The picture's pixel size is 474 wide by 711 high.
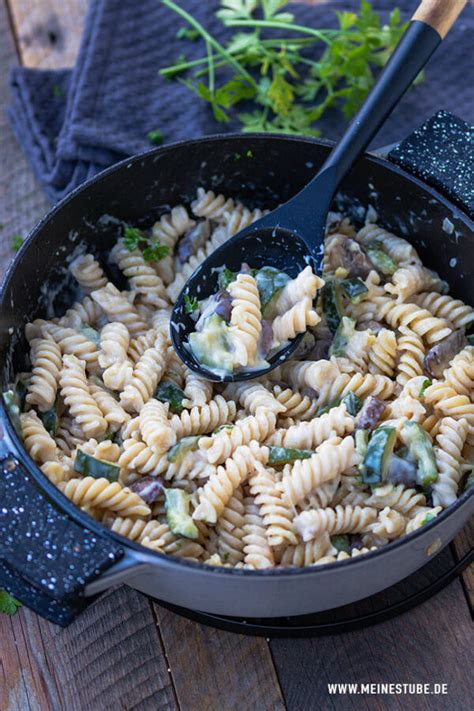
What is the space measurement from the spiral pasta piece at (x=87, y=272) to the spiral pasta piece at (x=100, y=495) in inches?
35.7

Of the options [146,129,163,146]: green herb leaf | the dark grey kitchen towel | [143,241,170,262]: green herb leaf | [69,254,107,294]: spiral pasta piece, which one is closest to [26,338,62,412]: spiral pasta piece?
[69,254,107,294]: spiral pasta piece

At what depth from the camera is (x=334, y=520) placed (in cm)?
253

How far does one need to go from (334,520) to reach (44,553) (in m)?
0.85

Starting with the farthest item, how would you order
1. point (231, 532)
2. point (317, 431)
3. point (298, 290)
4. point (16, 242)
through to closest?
1. point (16, 242)
2. point (298, 290)
3. point (317, 431)
4. point (231, 532)

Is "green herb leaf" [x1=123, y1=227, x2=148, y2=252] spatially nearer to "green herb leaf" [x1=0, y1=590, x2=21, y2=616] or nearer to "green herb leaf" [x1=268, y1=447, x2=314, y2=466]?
"green herb leaf" [x1=268, y1=447, x2=314, y2=466]

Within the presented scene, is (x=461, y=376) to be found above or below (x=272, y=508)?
above

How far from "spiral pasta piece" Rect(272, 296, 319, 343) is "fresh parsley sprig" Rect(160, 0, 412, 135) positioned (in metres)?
1.29

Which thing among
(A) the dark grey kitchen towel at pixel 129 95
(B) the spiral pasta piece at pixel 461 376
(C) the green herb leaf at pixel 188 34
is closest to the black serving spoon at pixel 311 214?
(B) the spiral pasta piece at pixel 461 376

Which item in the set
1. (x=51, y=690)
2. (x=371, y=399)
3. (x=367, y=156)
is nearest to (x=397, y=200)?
(x=367, y=156)

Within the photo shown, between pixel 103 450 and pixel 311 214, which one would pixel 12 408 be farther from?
pixel 311 214

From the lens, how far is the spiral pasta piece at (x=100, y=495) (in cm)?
248

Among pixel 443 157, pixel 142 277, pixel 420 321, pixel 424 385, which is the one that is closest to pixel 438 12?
pixel 443 157

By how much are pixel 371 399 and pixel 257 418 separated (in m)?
0.37

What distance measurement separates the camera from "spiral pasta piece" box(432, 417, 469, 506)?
8.59 ft
